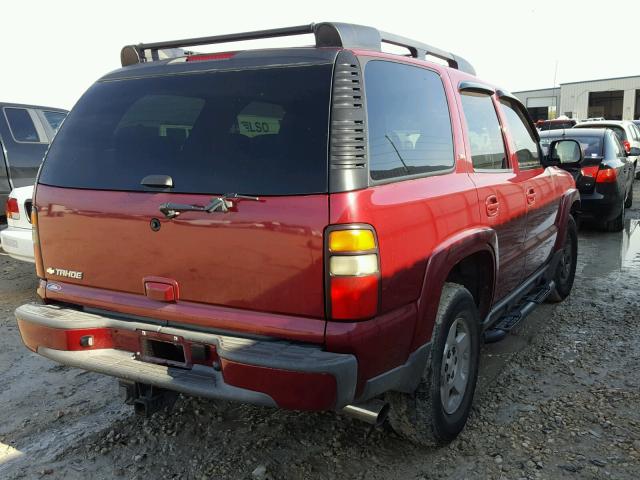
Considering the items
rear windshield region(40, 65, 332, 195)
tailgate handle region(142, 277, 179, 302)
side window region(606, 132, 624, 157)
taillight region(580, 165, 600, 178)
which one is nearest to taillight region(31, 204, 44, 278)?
rear windshield region(40, 65, 332, 195)

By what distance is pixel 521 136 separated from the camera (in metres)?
4.25

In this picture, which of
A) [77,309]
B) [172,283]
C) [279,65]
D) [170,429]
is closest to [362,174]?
[279,65]

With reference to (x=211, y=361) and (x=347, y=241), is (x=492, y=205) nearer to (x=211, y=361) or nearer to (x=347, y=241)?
(x=347, y=241)

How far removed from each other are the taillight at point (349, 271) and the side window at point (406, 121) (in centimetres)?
31

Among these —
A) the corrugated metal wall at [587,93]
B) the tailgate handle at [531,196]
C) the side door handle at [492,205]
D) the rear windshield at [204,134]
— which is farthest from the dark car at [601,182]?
the corrugated metal wall at [587,93]

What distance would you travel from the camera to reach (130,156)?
103 inches

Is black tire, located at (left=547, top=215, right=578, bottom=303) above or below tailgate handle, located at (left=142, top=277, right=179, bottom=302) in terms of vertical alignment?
below

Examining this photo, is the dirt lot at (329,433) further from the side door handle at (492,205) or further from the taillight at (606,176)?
the taillight at (606,176)

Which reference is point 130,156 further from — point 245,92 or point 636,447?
point 636,447

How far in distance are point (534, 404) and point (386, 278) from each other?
1.68m

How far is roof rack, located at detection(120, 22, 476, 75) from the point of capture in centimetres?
246

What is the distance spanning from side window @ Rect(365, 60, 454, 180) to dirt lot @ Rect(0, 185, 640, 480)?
4.71 ft

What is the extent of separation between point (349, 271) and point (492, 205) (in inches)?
55.6

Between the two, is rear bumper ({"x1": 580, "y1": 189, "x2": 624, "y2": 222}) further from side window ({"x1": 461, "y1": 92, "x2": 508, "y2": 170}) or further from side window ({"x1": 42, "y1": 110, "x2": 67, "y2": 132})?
side window ({"x1": 42, "y1": 110, "x2": 67, "y2": 132})
